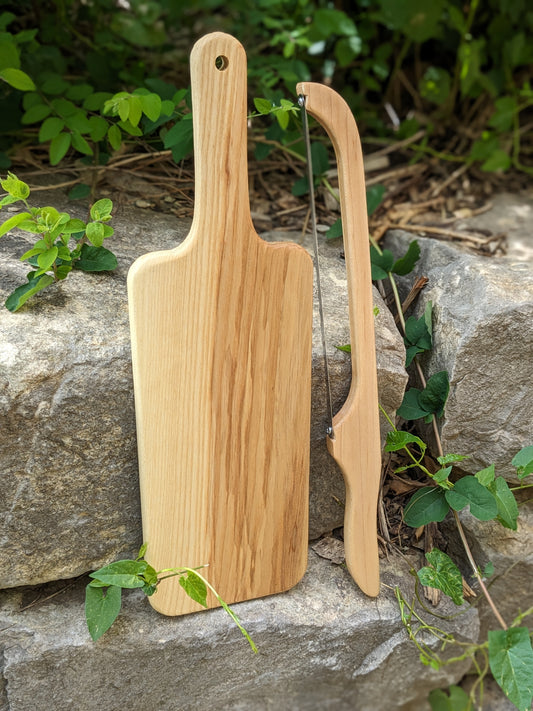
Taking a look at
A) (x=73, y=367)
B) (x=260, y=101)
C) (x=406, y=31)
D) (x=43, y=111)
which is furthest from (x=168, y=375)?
(x=406, y=31)

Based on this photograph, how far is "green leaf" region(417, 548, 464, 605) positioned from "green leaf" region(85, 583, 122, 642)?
42 cm

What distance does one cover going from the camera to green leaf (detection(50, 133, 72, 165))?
0.98m

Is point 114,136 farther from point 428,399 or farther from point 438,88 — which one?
point 438,88

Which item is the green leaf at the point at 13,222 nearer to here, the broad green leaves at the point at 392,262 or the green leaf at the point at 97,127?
the green leaf at the point at 97,127

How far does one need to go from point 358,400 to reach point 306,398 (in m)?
0.07

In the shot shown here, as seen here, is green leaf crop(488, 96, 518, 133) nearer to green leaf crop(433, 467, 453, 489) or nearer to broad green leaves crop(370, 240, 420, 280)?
broad green leaves crop(370, 240, 420, 280)

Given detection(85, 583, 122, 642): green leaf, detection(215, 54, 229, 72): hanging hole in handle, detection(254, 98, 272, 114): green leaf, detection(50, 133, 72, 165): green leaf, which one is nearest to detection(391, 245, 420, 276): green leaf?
detection(254, 98, 272, 114): green leaf

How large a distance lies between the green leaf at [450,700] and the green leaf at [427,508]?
1.07 feet

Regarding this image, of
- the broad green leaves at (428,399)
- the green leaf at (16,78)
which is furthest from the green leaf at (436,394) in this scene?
the green leaf at (16,78)

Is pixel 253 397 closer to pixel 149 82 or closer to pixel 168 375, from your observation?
pixel 168 375

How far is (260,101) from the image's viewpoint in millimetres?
897

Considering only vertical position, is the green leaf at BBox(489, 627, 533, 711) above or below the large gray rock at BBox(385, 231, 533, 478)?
below

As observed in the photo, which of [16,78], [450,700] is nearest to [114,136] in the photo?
[16,78]

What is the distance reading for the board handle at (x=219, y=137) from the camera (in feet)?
2.54
